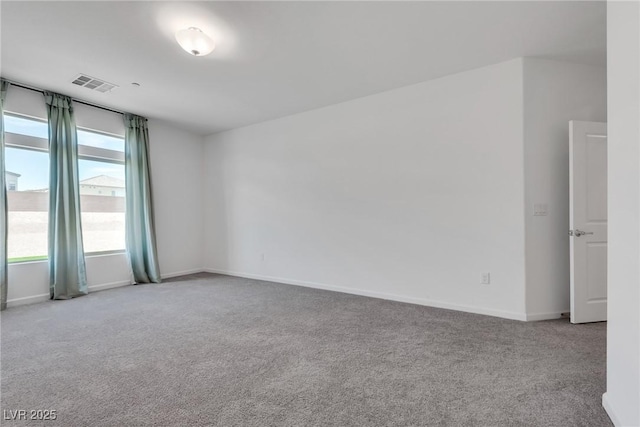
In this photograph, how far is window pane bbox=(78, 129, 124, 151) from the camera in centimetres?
454

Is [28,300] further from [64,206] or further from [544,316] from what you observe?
[544,316]

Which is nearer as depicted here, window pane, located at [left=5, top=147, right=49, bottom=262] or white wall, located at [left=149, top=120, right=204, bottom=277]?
window pane, located at [left=5, top=147, right=49, bottom=262]

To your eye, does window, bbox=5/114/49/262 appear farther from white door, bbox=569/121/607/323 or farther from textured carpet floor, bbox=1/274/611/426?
white door, bbox=569/121/607/323

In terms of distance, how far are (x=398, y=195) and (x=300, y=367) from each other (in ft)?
8.24

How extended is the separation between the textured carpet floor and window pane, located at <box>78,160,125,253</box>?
1.35m

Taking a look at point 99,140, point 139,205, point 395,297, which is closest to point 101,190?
point 139,205

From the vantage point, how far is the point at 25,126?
395cm

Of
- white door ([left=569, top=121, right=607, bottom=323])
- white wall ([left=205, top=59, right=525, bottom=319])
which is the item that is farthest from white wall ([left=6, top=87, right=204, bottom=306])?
white door ([left=569, top=121, right=607, bottom=323])

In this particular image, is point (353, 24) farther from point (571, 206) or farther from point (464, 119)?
point (571, 206)

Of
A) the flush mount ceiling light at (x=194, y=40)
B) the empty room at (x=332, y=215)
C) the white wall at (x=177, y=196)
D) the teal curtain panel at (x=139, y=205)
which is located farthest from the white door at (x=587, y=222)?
the white wall at (x=177, y=196)

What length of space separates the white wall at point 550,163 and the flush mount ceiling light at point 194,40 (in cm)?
324
